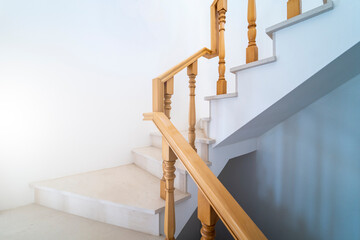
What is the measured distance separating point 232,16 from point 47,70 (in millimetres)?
2239

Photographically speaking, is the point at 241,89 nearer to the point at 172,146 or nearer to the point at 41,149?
the point at 172,146

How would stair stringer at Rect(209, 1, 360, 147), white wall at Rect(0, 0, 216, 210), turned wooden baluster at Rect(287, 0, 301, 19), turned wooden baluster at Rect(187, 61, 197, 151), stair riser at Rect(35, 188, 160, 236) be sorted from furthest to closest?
white wall at Rect(0, 0, 216, 210) → turned wooden baluster at Rect(187, 61, 197, 151) → stair riser at Rect(35, 188, 160, 236) → turned wooden baluster at Rect(287, 0, 301, 19) → stair stringer at Rect(209, 1, 360, 147)

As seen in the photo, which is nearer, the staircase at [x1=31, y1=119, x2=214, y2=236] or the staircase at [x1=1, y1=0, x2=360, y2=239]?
the staircase at [x1=1, y1=0, x2=360, y2=239]

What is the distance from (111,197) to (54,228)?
0.39 metres

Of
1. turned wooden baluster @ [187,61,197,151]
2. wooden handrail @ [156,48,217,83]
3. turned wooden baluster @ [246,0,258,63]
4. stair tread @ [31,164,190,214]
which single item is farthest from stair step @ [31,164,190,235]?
turned wooden baluster @ [246,0,258,63]

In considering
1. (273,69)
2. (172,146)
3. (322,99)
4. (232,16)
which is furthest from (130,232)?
(232,16)

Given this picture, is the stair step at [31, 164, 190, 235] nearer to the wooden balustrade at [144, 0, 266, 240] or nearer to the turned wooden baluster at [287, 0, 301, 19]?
the wooden balustrade at [144, 0, 266, 240]

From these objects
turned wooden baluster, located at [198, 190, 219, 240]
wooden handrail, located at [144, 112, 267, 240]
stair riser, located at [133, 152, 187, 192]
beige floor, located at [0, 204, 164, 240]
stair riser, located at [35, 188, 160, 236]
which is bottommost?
beige floor, located at [0, 204, 164, 240]

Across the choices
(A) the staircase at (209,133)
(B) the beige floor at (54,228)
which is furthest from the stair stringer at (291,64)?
(B) the beige floor at (54,228)

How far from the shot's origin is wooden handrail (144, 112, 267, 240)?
54 centimetres

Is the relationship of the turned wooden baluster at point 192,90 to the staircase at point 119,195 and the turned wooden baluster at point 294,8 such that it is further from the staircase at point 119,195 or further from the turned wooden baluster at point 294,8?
the turned wooden baluster at point 294,8

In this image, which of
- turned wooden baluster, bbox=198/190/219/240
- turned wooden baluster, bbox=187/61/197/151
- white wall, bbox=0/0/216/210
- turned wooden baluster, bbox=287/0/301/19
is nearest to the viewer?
turned wooden baluster, bbox=198/190/219/240

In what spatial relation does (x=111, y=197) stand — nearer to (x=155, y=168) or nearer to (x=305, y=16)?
(x=155, y=168)

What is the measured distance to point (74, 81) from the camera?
5.53ft
